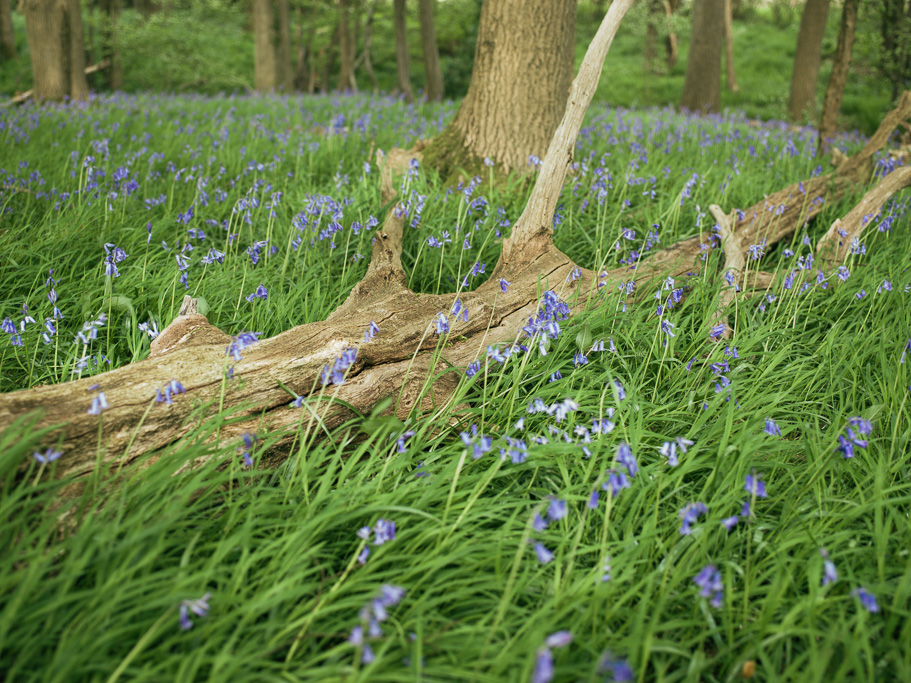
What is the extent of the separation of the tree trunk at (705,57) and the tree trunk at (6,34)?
1709 cm

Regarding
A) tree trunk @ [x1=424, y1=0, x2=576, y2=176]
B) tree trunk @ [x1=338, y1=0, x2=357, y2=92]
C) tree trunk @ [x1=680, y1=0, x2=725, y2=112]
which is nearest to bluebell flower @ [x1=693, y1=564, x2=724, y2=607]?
tree trunk @ [x1=424, y1=0, x2=576, y2=176]

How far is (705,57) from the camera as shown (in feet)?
33.6

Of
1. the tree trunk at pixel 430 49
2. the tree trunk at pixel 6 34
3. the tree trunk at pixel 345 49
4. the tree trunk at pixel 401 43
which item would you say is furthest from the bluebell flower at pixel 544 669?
the tree trunk at pixel 6 34

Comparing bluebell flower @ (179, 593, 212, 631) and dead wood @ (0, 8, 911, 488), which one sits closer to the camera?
bluebell flower @ (179, 593, 212, 631)

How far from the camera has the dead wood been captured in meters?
1.86

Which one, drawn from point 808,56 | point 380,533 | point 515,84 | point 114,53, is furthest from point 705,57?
point 114,53

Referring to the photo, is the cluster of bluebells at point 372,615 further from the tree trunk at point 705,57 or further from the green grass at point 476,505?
the tree trunk at point 705,57

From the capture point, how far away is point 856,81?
14.6 metres

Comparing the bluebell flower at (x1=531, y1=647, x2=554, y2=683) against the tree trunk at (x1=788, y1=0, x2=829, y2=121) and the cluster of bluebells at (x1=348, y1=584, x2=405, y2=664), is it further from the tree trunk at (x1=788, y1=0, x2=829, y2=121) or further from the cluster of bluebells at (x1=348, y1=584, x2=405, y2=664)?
the tree trunk at (x1=788, y1=0, x2=829, y2=121)

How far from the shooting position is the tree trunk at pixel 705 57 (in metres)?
10.2

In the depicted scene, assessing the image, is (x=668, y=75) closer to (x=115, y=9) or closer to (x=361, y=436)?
(x=115, y=9)

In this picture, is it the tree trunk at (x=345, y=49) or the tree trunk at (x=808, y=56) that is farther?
the tree trunk at (x=345, y=49)

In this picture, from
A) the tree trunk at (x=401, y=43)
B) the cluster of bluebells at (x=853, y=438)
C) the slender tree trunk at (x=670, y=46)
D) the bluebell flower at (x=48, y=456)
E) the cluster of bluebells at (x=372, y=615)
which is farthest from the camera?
the slender tree trunk at (x=670, y=46)

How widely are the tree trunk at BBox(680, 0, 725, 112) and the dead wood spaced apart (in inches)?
318
